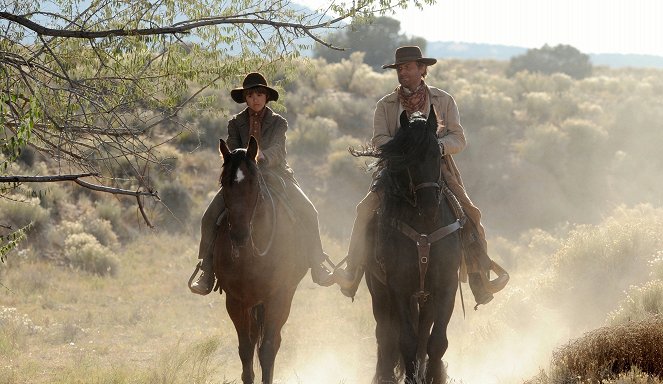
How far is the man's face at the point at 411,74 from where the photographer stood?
8.45m

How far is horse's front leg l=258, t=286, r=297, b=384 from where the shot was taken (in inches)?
322

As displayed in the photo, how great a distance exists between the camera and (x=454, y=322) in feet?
48.1

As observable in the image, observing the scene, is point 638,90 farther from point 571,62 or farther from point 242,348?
point 242,348

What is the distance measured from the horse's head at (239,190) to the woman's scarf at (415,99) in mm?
1987

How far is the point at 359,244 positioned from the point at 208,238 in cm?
156

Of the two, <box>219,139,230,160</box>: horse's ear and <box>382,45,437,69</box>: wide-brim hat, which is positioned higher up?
<box>382,45,437,69</box>: wide-brim hat

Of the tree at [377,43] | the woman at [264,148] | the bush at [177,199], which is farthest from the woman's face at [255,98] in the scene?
the tree at [377,43]

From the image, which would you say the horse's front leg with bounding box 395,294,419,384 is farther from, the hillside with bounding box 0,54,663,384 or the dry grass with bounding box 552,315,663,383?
the dry grass with bounding box 552,315,663,383

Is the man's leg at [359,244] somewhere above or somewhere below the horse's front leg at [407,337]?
above

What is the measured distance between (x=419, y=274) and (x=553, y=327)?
6511 mm

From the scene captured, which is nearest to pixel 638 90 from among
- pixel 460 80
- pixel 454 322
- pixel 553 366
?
pixel 460 80

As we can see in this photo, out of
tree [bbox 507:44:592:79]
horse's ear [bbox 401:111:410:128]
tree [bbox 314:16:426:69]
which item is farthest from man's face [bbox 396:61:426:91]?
tree [bbox 507:44:592:79]

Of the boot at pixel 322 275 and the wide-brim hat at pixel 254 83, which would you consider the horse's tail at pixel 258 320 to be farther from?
the wide-brim hat at pixel 254 83

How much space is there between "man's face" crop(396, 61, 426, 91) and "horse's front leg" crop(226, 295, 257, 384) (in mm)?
2838
